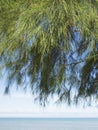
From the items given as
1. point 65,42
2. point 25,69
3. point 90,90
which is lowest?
point 90,90

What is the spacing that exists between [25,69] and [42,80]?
8.1 inches

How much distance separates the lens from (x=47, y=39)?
6.38ft

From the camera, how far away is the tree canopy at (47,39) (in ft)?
6.30

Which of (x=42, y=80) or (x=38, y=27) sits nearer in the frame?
(x=38, y=27)

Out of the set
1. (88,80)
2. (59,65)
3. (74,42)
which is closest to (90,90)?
(88,80)

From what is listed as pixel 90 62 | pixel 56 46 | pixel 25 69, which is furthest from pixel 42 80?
pixel 56 46

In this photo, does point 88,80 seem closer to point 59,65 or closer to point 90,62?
point 90,62

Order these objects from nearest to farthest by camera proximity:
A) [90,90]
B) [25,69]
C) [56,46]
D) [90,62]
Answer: [56,46], [25,69], [90,62], [90,90]

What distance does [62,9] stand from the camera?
6.25ft

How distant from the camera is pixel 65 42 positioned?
6.63 feet

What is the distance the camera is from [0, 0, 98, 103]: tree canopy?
1.92 meters

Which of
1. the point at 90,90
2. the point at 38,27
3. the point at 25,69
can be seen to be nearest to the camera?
the point at 38,27

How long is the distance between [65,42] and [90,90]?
888mm

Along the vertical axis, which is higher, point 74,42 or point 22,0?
point 22,0
